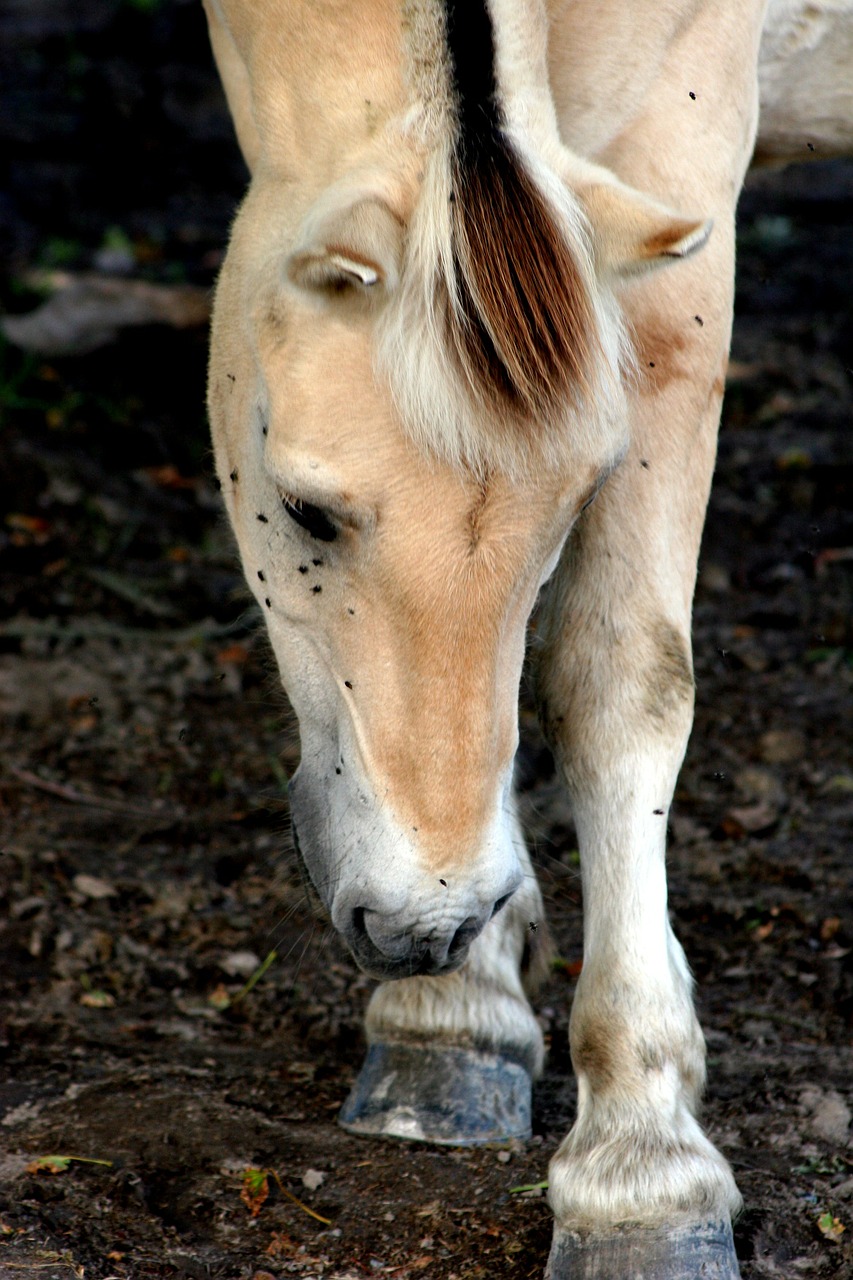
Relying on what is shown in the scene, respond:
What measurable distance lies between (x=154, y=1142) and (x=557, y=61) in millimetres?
1933

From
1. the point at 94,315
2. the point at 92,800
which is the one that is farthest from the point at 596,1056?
the point at 94,315

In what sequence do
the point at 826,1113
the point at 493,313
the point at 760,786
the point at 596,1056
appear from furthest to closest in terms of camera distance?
the point at 760,786
the point at 826,1113
the point at 596,1056
the point at 493,313

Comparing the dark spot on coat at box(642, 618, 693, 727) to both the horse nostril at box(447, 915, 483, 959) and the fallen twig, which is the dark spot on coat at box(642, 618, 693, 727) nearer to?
the horse nostril at box(447, 915, 483, 959)

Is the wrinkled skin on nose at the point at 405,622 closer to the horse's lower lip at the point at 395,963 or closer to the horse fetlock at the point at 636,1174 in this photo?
the horse's lower lip at the point at 395,963

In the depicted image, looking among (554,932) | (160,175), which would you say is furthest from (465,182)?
(160,175)

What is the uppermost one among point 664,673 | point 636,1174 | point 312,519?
point 312,519

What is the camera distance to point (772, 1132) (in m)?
2.54

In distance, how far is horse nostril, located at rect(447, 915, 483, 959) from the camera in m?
1.98

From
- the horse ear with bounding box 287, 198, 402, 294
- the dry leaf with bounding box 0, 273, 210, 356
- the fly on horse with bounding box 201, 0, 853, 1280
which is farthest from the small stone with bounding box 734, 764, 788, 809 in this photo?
the dry leaf with bounding box 0, 273, 210, 356

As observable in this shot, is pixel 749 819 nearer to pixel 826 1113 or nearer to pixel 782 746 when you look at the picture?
pixel 782 746

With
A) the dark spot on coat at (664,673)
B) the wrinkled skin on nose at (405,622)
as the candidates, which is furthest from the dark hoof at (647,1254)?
the dark spot on coat at (664,673)

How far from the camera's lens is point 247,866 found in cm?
355

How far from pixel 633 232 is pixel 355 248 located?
0.40 metres

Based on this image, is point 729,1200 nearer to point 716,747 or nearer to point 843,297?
point 716,747
